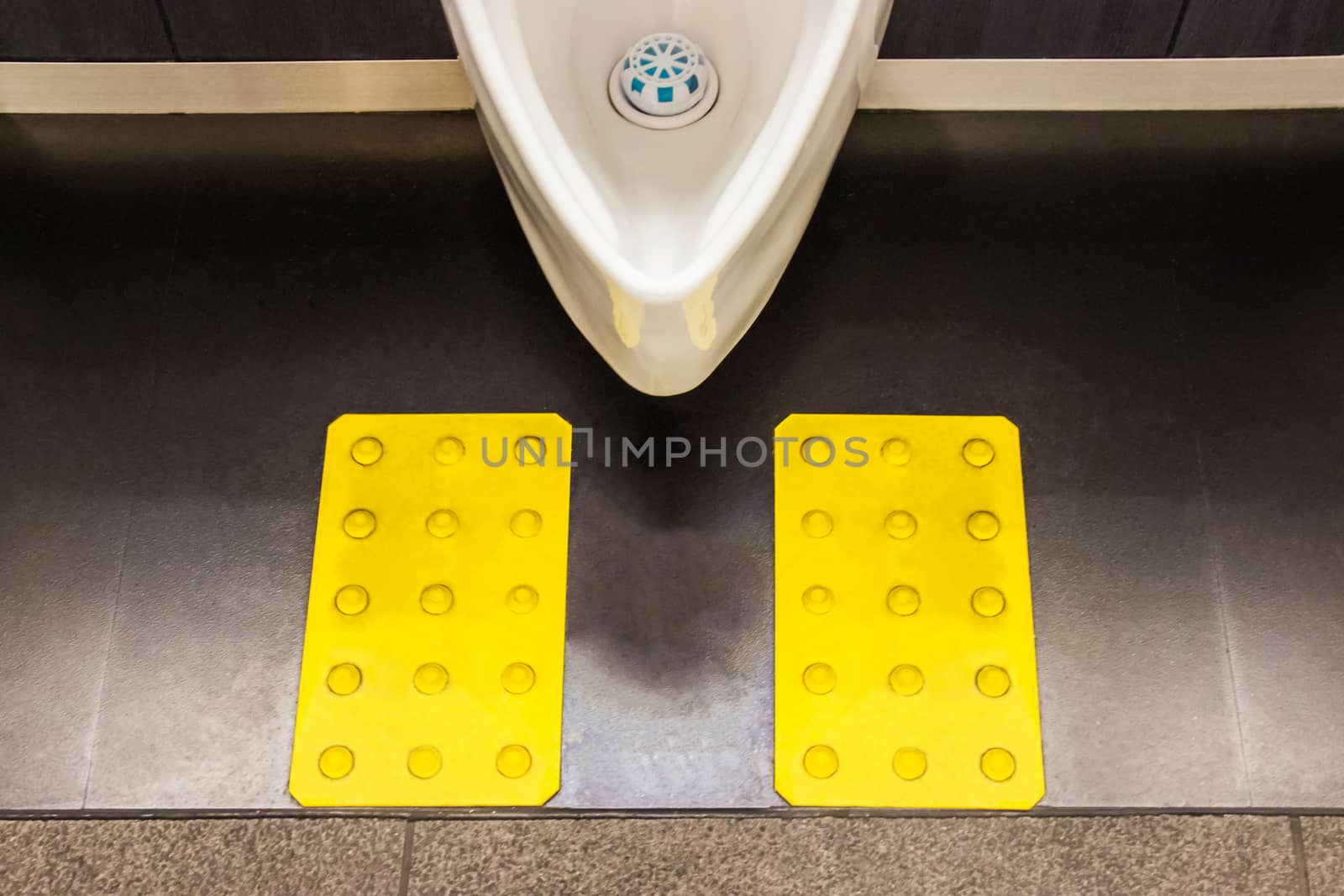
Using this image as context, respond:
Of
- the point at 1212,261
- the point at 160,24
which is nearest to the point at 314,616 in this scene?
the point at 160,24

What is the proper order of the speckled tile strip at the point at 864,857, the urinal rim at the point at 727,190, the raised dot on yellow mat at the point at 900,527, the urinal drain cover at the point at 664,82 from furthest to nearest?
the raised dot on yellow mat at the point at 900,527, the speckled tile strip at the point at 864,857, the urinal drain cover at the point at 664,82, the urinal rim at the point at 727,190

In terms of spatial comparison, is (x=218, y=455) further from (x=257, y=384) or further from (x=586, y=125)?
(x=586, y=125)

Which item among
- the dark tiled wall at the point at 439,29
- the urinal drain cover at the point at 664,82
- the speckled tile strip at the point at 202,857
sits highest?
the dark tiled wall at the point at 439,29

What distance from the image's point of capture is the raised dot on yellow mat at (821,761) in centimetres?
114

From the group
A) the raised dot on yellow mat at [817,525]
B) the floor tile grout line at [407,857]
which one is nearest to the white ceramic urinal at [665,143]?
the raised dot on yellow mat at [817,525]

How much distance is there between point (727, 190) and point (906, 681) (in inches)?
23.9

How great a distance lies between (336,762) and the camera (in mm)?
1157

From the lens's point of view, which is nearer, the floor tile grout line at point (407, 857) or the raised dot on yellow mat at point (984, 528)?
the floor tile grout line at point (407, 857)

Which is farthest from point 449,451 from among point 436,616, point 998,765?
point 998,765

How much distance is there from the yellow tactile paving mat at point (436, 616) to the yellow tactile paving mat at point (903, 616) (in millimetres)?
263

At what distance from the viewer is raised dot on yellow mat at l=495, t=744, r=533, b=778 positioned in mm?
1149

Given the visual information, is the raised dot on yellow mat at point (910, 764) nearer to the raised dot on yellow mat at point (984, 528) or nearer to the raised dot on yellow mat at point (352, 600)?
the raised dot on yellow mat at point (984, 528)

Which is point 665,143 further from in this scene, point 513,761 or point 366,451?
point 513,761

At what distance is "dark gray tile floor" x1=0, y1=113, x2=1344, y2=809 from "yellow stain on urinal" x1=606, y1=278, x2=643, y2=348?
18.1 inches
